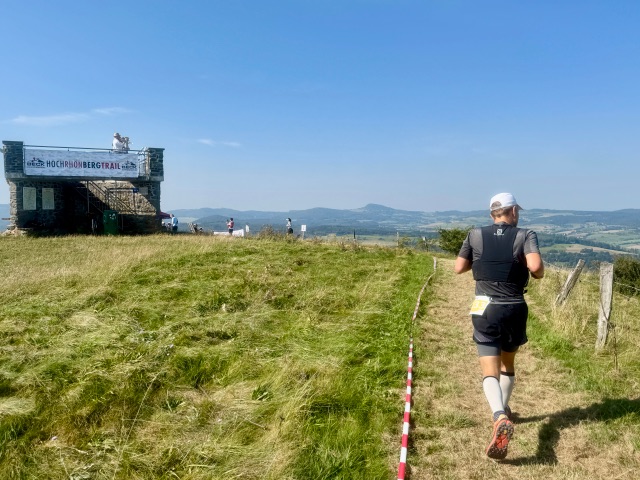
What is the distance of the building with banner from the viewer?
2350cm

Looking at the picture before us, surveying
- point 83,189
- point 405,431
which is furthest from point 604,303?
point 83,189

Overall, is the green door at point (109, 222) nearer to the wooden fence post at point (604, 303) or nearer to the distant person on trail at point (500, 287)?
the wooden fence post at point (604, 303)

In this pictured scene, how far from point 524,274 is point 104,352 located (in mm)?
5318

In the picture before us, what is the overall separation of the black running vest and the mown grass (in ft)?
5.43

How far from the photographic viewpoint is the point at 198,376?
548 centimetres

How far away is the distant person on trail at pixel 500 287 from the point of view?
12.6 feet

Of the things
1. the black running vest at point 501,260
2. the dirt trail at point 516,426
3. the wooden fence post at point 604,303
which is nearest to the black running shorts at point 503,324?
the black running vest at point 501,260

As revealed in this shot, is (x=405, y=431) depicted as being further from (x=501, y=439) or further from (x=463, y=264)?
(x=463, y=264)

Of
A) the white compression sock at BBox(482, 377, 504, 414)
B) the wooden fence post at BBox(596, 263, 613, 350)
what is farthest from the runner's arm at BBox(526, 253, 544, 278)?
the wooden fence post at BBox(596, 263, 613, 350)

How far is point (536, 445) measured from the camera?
152 inches

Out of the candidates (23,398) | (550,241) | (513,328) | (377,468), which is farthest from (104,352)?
Result: (550,241)

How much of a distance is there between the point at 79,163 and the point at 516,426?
1002 inches

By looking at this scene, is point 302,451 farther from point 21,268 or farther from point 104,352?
point 21,268

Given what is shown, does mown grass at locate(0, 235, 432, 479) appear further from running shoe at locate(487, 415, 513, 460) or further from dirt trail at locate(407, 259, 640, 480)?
running shoe at locate(487, 415, 513, 460)
